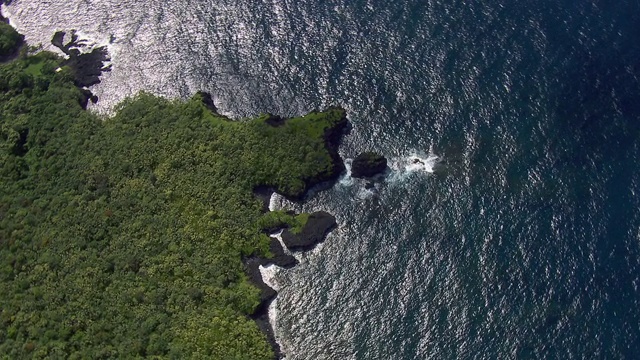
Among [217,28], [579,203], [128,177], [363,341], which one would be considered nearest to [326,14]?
[217,28]

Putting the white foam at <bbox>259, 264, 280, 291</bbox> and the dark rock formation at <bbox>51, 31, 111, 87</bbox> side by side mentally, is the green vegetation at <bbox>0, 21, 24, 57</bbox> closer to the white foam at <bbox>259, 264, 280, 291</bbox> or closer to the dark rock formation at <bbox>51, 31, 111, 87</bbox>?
the dark rock formation at <bbox>51, 31, 111, 87</bbox>

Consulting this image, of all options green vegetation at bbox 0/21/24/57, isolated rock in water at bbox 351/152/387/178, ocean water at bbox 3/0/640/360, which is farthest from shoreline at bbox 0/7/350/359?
green vegetation at bbox 0/21/24/57

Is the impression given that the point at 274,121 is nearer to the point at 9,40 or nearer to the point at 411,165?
the point at 411,165

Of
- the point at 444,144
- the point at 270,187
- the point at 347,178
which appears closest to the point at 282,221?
the point at 270,187

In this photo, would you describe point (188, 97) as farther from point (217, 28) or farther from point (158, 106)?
point (217, 28)

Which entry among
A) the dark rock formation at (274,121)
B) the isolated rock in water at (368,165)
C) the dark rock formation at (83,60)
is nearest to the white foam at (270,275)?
the isolated rock in water at (368,165)

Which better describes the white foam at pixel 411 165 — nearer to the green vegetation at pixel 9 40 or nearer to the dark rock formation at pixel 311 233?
the dark rock formation at pixel 311 233
